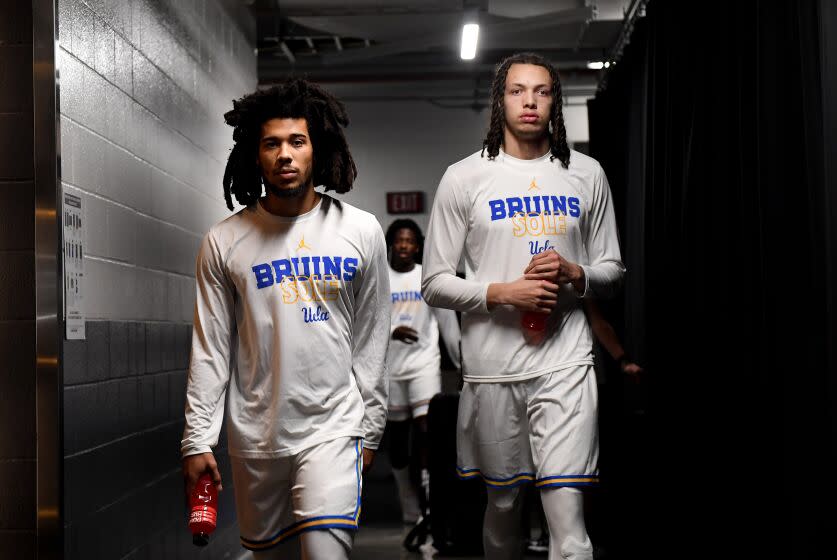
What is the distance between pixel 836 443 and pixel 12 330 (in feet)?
6.72

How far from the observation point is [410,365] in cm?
598

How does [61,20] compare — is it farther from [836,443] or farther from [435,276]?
[836,443]

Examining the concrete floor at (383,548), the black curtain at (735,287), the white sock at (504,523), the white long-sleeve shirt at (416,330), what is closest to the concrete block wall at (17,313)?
the white sock at (504,523)

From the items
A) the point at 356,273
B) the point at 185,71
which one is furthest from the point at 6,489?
the point at 185,71

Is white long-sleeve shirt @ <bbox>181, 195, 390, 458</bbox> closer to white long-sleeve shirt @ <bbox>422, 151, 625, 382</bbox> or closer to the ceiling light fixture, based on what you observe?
white long-sleeve shirt @ <bbox>422, 151, 625, 382</bbox>

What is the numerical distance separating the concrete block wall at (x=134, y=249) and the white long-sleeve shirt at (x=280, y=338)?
0.44 m

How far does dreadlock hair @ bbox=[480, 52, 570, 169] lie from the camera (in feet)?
10.5

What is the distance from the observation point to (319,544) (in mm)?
2434

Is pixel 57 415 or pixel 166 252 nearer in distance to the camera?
pixel 57 415

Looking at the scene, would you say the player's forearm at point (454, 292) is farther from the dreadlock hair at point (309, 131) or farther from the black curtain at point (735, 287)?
the black curtain at point (735, 287)

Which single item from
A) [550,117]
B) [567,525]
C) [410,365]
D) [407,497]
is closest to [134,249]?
[550,117]

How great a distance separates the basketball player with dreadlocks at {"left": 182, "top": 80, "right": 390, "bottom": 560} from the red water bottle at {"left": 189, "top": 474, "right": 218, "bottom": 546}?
28 mm

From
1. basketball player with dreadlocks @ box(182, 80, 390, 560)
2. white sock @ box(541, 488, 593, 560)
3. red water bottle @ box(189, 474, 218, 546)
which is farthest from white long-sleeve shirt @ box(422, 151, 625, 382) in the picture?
red water bottle @ box(189, 474, 218, 546)

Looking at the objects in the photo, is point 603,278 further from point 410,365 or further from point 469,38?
point 469,38
